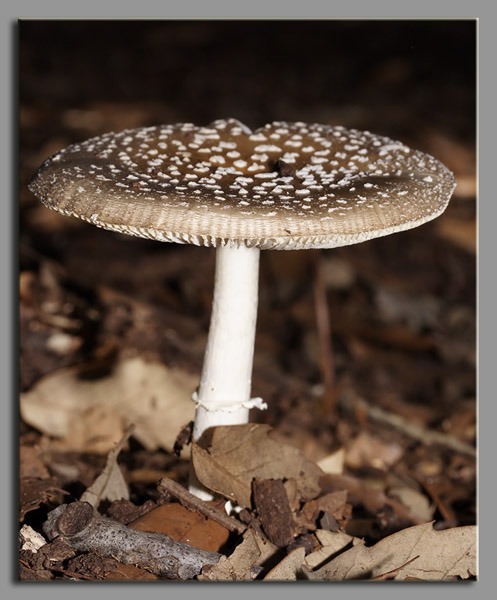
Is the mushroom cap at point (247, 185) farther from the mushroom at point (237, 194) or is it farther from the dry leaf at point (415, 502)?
the dry leaf at point (415, 502)

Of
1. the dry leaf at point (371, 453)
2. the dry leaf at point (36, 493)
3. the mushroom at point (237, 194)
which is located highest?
Answer: the mushroom at point (237, 194)

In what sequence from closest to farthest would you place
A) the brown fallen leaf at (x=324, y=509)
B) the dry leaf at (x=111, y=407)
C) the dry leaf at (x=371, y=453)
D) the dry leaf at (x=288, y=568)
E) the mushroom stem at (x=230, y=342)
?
the dry leaf at (x=288, y=568), the mushroom stem at (x=230, y=342), the brown fallen leaf at (x=324, y=509), the dry leaf at (x=111, y=407), the dry leaf at (x=371, y=453)

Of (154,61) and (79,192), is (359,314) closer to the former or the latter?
(79,192)

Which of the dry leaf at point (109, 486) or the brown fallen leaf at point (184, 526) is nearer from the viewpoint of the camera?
the brown fallen leaf at point (184, 526)

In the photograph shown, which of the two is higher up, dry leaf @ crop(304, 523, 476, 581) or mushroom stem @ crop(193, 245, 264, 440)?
mushroom stem @ crop(193, 245, 264, 440)

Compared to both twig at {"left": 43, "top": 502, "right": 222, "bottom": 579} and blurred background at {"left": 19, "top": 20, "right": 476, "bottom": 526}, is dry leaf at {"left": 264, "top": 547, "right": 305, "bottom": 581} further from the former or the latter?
blurred background at {"left": 19, "top": 20, "right": 476, "bottom": 526}

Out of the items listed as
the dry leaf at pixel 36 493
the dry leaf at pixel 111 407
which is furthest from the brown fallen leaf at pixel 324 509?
the dry leaf at pixel 36 493

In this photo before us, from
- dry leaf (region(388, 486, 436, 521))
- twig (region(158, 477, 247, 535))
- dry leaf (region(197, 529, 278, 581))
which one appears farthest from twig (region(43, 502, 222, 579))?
dry leaf (region(388, 486, 436, 521))
